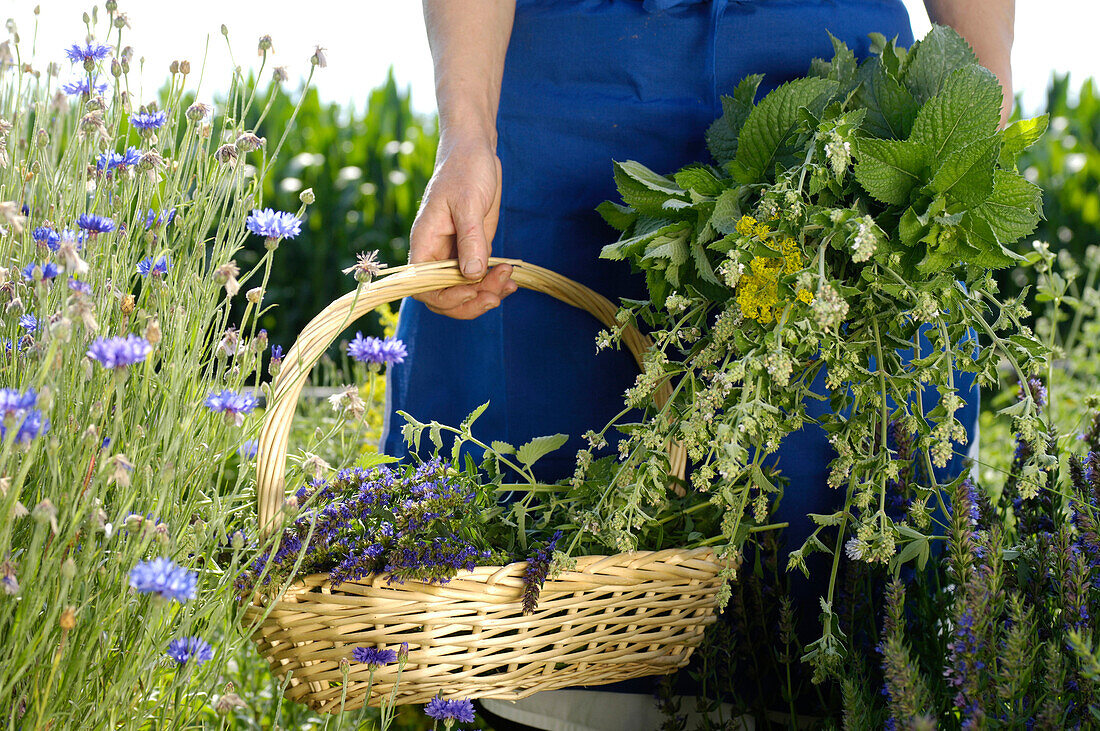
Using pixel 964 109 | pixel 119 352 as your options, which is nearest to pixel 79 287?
pixel 119 352

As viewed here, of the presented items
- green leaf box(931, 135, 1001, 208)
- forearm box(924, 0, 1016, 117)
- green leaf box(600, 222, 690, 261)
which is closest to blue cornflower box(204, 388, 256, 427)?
green leaf box(600, 222, 690, 261)

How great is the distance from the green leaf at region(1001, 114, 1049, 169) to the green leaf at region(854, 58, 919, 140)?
0.35 ft

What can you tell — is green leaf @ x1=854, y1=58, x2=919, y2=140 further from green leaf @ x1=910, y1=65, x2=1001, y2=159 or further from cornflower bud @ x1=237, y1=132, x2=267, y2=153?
cornflower bud @ x1=237, y1=132, x2=267, y2=153

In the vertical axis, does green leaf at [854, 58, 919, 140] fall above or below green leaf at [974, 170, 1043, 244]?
above

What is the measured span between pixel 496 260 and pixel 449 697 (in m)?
0.57

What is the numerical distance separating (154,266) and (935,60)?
92cm

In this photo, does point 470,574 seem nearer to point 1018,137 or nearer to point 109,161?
point 109,161

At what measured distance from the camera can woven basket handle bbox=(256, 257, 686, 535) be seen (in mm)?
988

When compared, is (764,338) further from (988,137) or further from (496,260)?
(496,260)

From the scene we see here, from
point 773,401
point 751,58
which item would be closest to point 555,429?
point 773,401

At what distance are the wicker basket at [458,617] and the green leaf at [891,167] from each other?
47 cm

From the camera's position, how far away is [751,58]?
1332mm

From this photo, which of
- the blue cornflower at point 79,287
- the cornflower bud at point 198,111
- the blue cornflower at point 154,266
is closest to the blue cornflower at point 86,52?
→ the cornflower bud at point 198,111

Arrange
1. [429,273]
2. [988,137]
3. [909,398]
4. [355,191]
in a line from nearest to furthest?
[988,137], [429,273], [909,398], [355,191]
